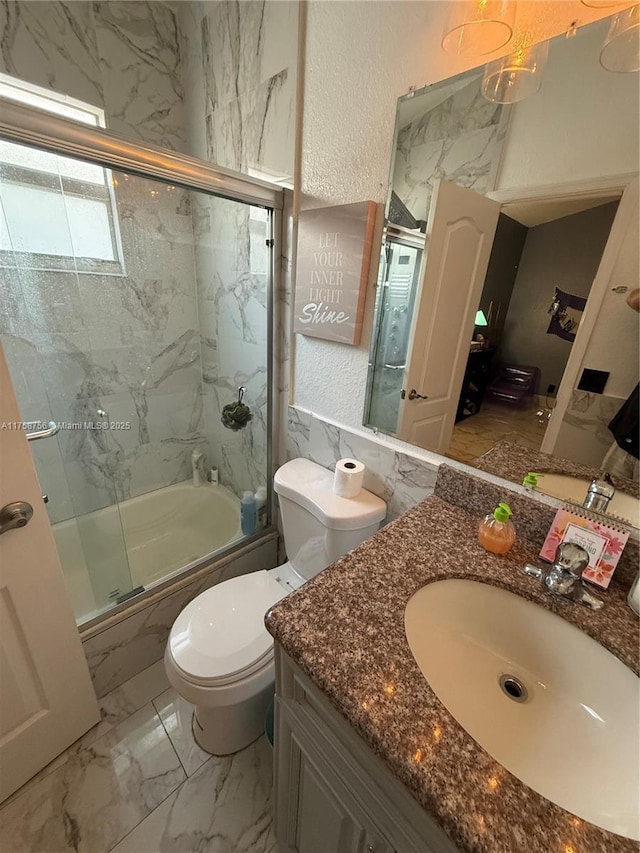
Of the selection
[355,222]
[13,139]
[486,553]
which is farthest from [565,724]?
[13,139]

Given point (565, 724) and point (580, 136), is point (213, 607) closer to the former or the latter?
point (565, 724)

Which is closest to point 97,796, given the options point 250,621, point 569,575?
point 250,621

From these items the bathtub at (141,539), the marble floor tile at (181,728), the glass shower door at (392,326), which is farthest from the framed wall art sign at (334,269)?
the marble floor tile at (181,728)

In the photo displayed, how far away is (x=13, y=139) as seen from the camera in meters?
0.87

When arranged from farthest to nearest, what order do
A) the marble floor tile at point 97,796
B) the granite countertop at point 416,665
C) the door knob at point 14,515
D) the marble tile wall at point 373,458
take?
the marble tile wall at point 373,458
the marble floor tile at point 97,796
the door knob at point 14,515
the granite countertop at point 416,665

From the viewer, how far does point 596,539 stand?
0.74 meters

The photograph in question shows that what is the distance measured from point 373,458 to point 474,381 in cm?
45

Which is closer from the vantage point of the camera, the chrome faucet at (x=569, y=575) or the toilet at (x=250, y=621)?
the chrome faucet at (x=569, y=575)

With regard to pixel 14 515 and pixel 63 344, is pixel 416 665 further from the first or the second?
pixel 63 344

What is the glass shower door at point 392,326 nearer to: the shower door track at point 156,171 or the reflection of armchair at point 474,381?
the reflection of armchair at point 474,381

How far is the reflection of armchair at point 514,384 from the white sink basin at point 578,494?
A: 0.20 m

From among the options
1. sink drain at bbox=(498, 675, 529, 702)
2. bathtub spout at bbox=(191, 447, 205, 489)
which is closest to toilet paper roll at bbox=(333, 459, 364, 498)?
sink drain at bbox=(498, 675, 529, 702)

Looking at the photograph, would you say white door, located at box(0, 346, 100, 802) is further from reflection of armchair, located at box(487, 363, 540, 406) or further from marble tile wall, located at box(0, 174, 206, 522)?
reflection of armchair, located at box(487, 363, 540, 406)

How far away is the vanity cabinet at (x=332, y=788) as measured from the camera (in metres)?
0.52
